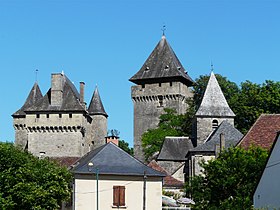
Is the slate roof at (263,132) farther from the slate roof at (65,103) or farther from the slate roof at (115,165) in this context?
the slate roof at (65,103)

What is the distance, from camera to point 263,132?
38219mm

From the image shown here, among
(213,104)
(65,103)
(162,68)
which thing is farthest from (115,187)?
(162,68)

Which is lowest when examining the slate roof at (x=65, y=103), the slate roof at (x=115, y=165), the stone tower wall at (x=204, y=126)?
the slate roof at (x=115, y=165)

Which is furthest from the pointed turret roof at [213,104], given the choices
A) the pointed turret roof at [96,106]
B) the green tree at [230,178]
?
the green tree at [230,178]

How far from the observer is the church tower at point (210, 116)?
66188mm

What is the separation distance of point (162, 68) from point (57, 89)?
12878mm

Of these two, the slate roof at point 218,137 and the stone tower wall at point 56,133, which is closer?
the slate roof at point 218,137

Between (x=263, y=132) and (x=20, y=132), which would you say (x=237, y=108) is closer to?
(x=20, y=132)

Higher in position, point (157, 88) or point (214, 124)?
point (157, 88)

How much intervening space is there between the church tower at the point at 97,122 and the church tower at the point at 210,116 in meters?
18.8

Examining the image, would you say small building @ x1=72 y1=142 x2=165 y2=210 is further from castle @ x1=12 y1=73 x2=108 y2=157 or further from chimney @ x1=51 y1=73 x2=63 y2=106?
chimney @ x1=51 y1=73 x2=63 y2=106

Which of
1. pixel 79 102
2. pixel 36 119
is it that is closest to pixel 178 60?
pixel 79 102

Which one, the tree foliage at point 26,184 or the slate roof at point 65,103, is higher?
the slate roof at point 65,103

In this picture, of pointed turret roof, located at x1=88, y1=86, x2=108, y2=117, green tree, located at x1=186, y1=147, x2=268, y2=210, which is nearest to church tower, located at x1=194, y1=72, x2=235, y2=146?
pointed turret roof, located at x1=88, y1=86, x2=108, y2=117
